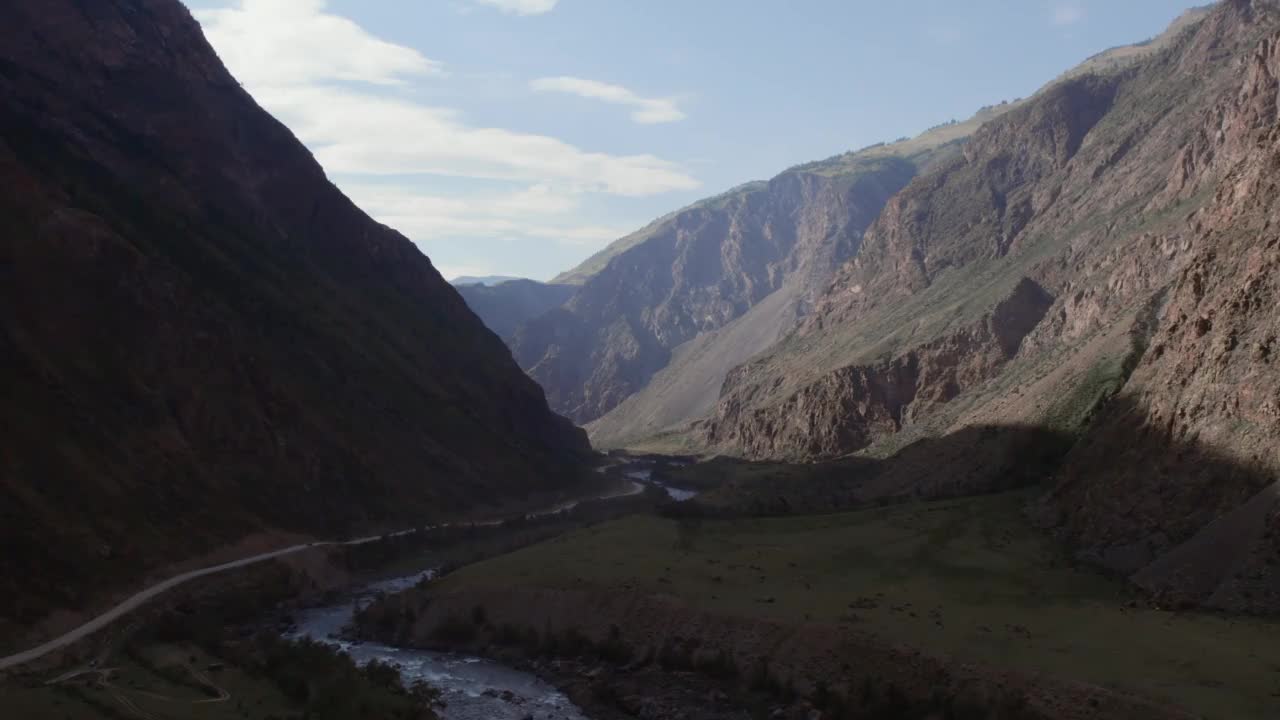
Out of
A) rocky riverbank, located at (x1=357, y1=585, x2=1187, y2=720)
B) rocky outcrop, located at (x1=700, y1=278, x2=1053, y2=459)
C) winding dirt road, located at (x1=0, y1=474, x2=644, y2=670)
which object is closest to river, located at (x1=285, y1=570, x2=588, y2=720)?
rocky riverbank, located at (x1=357, y1=585, x2=1187, y2=720)

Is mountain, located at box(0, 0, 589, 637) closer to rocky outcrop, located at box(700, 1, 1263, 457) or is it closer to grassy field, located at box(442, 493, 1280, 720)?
grassy field, located at box(442, 493, 1280, 720)

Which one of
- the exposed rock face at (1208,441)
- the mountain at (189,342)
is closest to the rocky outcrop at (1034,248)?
the exposed rock face at (1208,441)

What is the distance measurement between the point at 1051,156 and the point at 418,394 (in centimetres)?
10602

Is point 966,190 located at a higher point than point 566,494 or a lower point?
higher

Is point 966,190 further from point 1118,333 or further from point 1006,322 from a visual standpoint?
point 1118,333

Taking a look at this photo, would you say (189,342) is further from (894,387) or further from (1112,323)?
(894,387)

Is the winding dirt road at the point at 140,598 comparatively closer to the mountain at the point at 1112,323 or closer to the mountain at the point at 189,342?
the mountain at the point at 189,342

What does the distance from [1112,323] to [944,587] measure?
53559 mm

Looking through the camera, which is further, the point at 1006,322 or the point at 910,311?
the point at 910,311

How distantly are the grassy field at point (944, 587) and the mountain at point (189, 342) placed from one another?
2080 cm

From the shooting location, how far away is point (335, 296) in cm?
11894

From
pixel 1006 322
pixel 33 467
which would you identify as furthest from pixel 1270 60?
pixel 33 467

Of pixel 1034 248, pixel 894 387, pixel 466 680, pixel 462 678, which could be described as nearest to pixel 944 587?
pixel 466 680

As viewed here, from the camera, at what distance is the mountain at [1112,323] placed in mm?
48938
